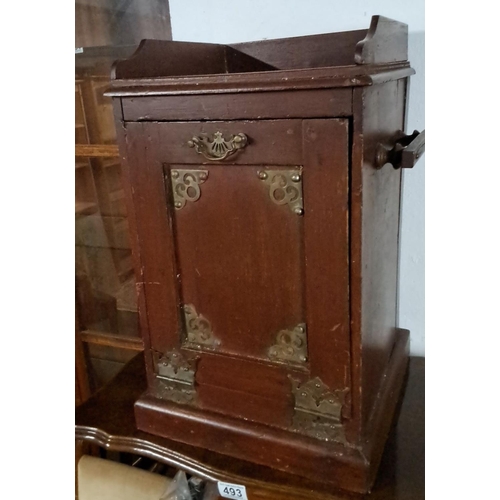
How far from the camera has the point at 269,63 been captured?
42.0 inches

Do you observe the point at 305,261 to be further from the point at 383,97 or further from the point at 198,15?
the point at 198,15

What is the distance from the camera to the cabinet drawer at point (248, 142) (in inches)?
27.8

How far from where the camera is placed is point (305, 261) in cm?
76

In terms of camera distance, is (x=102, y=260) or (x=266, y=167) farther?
(x=102, y=260)

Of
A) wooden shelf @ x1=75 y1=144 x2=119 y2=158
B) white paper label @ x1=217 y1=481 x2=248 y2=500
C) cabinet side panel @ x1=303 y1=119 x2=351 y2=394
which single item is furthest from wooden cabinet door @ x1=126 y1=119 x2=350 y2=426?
wooden shelf @ x1=75 y1=144 x2=119 y2=158

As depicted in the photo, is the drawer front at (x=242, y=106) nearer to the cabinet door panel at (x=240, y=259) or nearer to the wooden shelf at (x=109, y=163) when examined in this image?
the cabinet door panel at (x=240, y=259)

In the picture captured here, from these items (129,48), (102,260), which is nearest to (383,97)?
(129,48)

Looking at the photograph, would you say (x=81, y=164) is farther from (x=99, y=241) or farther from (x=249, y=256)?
(x=249, y=256)

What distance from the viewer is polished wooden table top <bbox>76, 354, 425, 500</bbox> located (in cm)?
83

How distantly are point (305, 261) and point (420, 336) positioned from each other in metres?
0.56

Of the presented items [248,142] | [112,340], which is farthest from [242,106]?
[112,340]

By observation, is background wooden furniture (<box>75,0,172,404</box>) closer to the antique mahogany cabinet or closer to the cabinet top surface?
the cabinet top surface

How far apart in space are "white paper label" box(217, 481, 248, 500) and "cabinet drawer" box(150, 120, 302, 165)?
1.71 ft

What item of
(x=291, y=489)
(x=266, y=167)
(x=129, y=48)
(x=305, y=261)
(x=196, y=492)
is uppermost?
(x=129, y=48)
